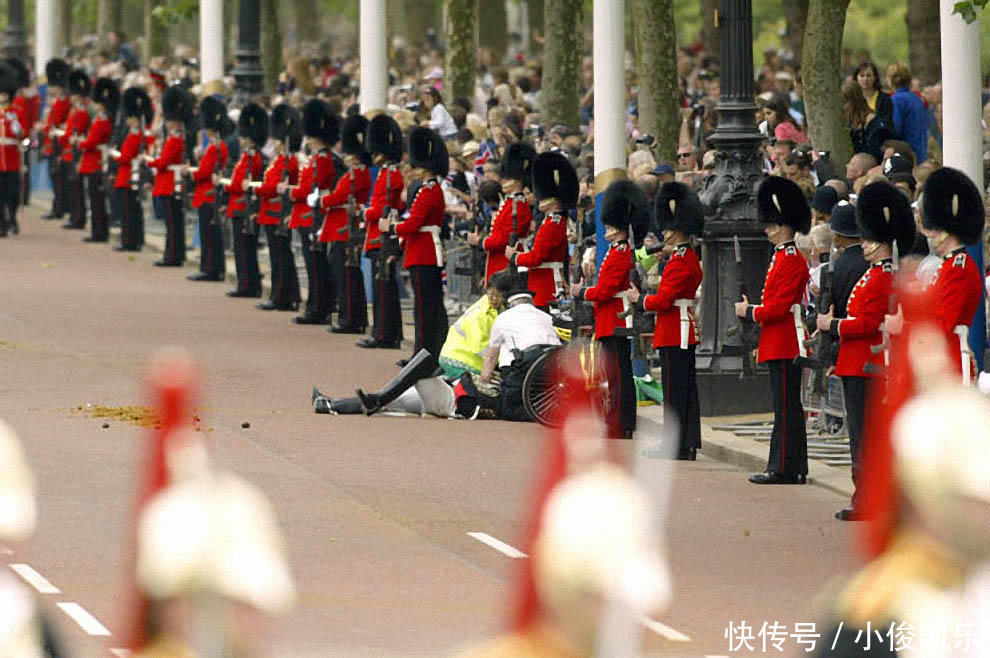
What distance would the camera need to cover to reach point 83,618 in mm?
10859

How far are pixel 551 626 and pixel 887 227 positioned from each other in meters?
8.75

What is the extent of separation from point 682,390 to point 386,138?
636 cm

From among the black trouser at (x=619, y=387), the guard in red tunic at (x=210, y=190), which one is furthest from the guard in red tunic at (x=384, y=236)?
the guard in red tunic at (x=210, y=190)

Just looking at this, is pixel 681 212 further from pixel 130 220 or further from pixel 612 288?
pixel 130 220

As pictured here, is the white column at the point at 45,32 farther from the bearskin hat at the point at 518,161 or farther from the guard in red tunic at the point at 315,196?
the bearskin hat at the point at 518,161

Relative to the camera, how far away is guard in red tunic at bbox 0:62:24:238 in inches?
1246

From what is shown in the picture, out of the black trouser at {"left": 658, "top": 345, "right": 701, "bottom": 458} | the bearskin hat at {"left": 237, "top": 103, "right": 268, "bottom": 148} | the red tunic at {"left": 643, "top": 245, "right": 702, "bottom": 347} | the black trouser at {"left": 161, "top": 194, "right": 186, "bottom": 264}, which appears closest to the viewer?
the red tunic at {"left": 643, "top": 245, "right": 702, "bottom": 347}

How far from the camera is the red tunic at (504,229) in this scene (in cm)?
1944

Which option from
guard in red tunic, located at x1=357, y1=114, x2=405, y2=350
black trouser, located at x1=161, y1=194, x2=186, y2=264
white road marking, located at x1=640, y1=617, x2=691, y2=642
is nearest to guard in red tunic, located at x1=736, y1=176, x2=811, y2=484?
white road marking, located at x1=640, y1=617, x2=691, y2=642

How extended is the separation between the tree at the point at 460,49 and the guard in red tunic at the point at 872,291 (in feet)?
51.7

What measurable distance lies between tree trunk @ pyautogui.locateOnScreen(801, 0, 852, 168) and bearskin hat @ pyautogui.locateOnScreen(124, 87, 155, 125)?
10.9m

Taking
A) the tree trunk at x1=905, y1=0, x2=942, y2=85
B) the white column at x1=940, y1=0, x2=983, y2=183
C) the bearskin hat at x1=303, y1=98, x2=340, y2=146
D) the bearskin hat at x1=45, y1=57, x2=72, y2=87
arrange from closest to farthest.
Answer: the white column at x1=940, y1=0, x2=983, y2=183 → the bearskin hat at x1=303, y1=98, x2=340, y2=146 → the tree trunk at x1=905, y1=0, x2=942, y2=85 → the bearskin hat at x1=45, y1=57, x2=72, y2=87

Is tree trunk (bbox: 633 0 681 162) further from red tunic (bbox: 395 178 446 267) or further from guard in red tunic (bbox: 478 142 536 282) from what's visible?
guard in red tunic (bbox: 478 142 536 282)

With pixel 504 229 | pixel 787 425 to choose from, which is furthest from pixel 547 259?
pixel 787 425
